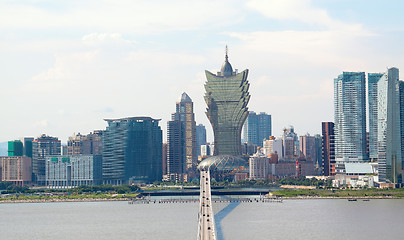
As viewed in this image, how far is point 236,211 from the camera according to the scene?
7815 inches

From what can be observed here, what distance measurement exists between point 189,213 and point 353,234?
5788 cm

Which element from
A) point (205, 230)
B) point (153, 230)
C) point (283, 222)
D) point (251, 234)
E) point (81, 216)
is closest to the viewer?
point (205, 230)

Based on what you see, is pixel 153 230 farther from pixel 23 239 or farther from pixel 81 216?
pixel 81 216

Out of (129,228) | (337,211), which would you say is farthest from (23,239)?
(337,211)

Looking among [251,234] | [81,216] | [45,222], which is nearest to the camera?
[251,234]

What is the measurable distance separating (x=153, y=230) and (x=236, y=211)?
48598 mm

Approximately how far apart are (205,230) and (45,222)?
198ft

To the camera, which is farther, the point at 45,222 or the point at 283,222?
the point at 45,222

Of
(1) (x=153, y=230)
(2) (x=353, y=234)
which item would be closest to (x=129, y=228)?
(1) (x=153, y=230)

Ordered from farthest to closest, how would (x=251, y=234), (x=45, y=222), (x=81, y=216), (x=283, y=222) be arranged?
(x=81, y=216)
(x=45, y=222)
(x=283, y=222)
(x=251, y=234)

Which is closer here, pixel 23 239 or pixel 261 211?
pixel 23 239

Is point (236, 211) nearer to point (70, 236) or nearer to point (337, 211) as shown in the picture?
point (337, 211)

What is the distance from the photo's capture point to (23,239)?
146875 mm

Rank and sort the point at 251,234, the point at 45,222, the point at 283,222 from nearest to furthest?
the point at 251,234, the point at 283,222, the point at 45,222
